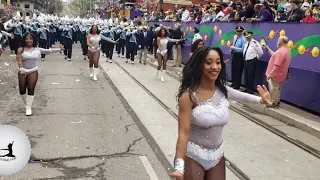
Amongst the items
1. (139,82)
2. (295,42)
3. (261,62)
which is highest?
(295,42)

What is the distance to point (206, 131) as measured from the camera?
3.30 metres

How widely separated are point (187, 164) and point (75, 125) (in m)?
4.92

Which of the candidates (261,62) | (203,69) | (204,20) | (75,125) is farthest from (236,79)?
(203,69)

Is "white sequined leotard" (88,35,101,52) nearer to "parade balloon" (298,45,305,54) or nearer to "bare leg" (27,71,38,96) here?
Result: "bare leg" (27,71,38,96)

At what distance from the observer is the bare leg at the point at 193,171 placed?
323cm

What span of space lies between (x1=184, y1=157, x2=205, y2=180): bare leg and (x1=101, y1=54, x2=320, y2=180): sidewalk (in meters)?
2.23

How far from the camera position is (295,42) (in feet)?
32.2

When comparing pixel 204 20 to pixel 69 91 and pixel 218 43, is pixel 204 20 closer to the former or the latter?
pixel 218 43

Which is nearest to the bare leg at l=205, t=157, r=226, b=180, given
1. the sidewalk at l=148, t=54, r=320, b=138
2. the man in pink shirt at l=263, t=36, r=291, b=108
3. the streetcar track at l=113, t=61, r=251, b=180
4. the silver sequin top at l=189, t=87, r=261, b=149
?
the silver sequin top at l=189, t=87, r=261, b=149

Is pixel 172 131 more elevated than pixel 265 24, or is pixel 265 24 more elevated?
pixel 265 24

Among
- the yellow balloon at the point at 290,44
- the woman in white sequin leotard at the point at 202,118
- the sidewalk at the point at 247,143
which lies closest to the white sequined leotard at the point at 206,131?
the woman in white sequin leotard at the point at 202,118

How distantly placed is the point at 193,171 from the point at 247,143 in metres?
4.08

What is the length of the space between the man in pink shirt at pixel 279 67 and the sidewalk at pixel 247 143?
0.98 m

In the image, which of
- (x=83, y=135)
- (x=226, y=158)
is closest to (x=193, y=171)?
(x=226, y=158)
